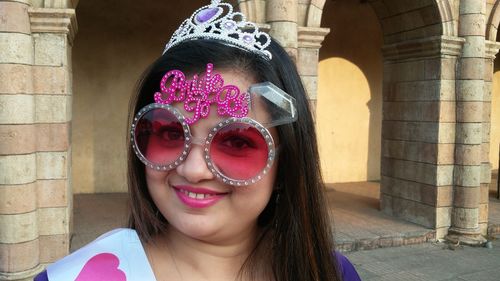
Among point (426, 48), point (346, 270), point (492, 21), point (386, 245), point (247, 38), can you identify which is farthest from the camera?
point (492, 21)

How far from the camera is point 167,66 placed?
3.61 ft

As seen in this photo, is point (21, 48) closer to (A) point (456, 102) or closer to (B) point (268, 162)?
(B) point (268, 162)

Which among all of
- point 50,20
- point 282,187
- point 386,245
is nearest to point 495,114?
point 386,245

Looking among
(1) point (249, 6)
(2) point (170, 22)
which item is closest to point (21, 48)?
(1) point (249, 6)

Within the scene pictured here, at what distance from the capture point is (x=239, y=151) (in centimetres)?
107

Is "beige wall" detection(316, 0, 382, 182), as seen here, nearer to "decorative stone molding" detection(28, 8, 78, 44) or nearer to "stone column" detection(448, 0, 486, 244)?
"stone column" detection(448, 0, 486, 244)

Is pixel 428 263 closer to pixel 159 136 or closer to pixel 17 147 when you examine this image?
pixel 17 147

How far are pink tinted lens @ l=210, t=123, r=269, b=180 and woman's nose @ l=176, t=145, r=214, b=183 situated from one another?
3cm

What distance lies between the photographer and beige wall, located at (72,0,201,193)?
805cm

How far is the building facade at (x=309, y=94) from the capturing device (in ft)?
13.5

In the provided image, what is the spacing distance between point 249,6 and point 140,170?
4.17 meters

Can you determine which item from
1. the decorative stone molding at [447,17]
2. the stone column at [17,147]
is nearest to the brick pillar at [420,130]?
the decorative stone molding at [447,17]

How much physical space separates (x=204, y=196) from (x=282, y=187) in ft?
0.83

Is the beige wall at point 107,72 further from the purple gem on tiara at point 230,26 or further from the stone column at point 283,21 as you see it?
the purple gem on tiara at point 230,26
